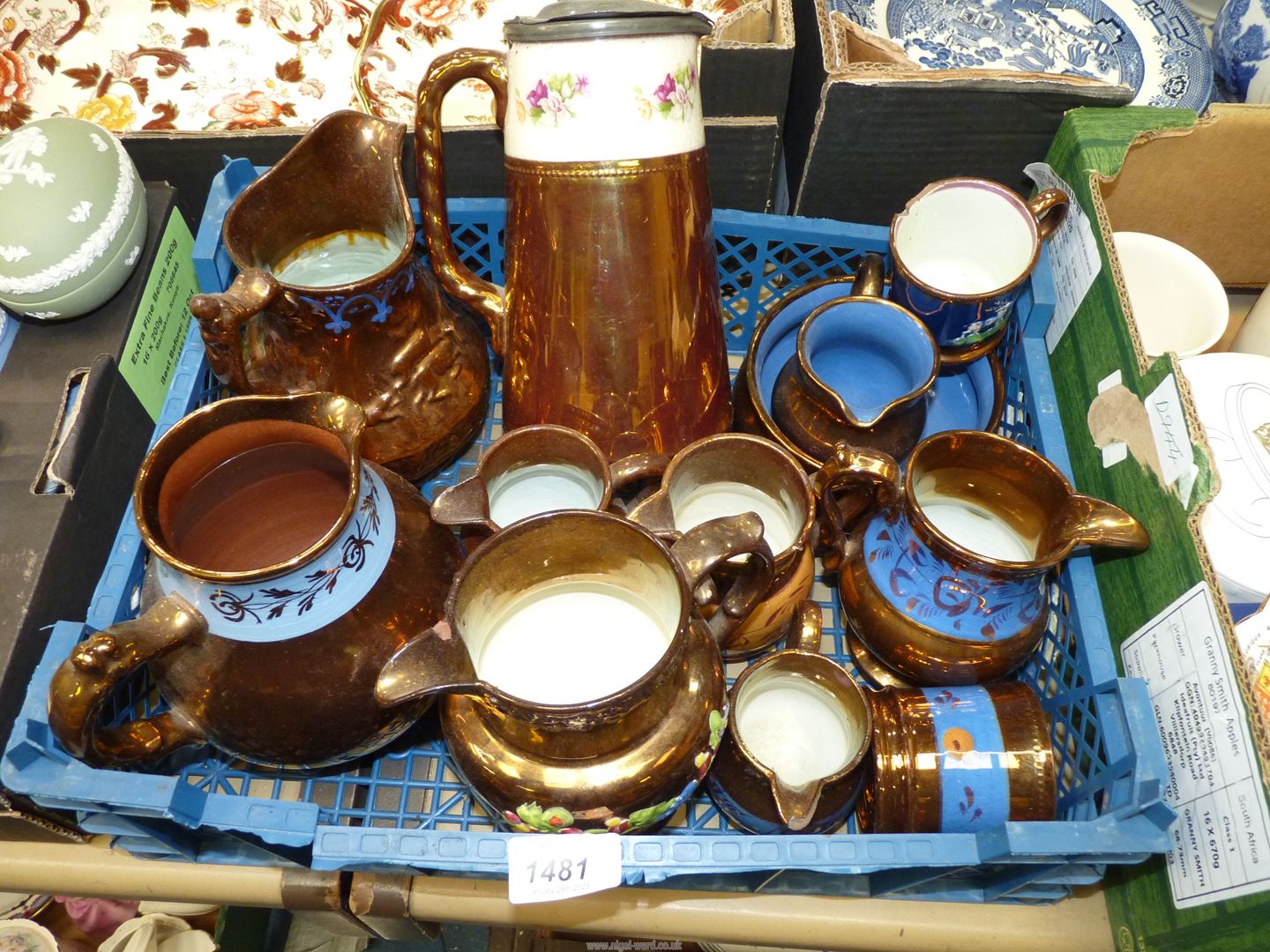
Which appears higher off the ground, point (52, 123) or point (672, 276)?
point (52, 123)

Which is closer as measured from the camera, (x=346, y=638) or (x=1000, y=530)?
(x=346, y=638)

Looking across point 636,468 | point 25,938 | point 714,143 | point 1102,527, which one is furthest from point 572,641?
point 25,938

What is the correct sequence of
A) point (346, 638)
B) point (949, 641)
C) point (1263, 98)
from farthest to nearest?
point (1263, 98) → point (949, 641) → point (346, 638)

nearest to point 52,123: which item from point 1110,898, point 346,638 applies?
point 346,638

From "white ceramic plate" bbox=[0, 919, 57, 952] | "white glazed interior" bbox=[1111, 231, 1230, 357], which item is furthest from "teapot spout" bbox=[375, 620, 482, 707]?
"white ceramic plate" bbox=[0, 919, 57, 952]

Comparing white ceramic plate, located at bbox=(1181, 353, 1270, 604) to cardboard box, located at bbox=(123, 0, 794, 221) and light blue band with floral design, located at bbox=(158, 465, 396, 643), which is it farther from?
light blue band with floral design, located at bbox=(158, 465, 396, 643)

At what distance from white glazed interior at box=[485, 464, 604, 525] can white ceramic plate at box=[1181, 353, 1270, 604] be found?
1.51ft

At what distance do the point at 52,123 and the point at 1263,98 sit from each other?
3.75 ft

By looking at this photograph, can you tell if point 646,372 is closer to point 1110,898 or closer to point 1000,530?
point 1000,530

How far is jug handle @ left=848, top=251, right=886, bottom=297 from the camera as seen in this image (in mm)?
725

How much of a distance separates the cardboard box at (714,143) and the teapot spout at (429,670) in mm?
515

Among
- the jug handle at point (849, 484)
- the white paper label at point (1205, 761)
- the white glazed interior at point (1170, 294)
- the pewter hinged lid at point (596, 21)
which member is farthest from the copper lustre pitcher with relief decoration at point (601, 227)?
the white glazed interior at point (1170, 294)

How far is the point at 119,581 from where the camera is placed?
2.00ft

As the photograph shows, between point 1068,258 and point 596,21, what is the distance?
0.50 meters
